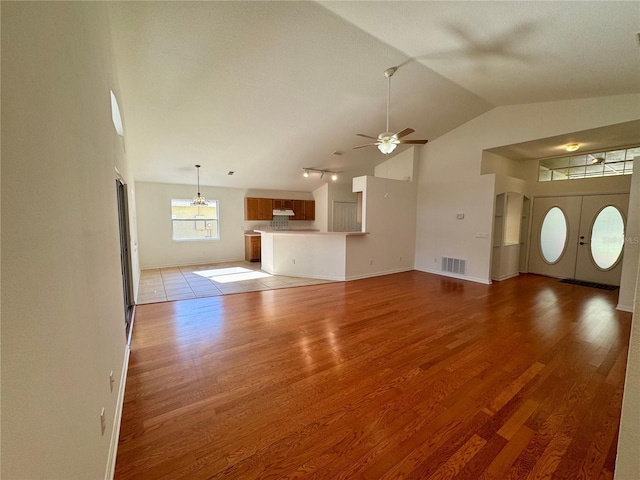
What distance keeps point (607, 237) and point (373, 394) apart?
6.86 metres

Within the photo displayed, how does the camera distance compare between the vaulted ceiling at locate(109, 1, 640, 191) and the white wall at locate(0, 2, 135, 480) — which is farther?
the vaulted ceiling at locate(109, 1, 640, 191)

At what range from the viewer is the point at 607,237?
18.1 ft

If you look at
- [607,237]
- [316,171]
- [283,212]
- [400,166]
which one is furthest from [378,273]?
[607,237]

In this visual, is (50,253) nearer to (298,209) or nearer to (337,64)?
(337,64)

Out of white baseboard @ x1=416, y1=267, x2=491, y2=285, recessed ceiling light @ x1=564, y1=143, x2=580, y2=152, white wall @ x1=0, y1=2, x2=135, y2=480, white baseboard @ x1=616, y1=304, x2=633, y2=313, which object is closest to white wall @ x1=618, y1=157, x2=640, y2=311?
white baseboard @ x1=616, y1=304, x2=633, y2=313

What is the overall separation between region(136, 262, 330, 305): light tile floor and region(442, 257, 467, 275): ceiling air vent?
3.10 metres

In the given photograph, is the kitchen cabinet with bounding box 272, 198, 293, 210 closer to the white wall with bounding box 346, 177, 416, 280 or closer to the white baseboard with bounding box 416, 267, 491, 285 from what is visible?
the white wall with bounding box 346, 177, 416, 280

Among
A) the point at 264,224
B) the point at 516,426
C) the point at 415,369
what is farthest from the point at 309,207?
the point at 516,426

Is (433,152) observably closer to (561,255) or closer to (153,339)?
(561,255)

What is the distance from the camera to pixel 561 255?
6133mm

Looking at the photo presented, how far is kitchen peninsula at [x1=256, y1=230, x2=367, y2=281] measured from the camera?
5848 millimetres

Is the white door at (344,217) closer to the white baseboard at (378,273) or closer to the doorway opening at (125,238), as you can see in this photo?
the white baseboard at (378,273)

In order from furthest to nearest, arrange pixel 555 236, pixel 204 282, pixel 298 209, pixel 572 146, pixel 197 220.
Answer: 1. pixel 298 209
2. pixel 197 220
3. pixel 555 236
4. pixel 204 282
5. pixel 572 146

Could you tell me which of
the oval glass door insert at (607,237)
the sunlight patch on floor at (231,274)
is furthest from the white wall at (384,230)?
the oval glass door insert at (607,237)
